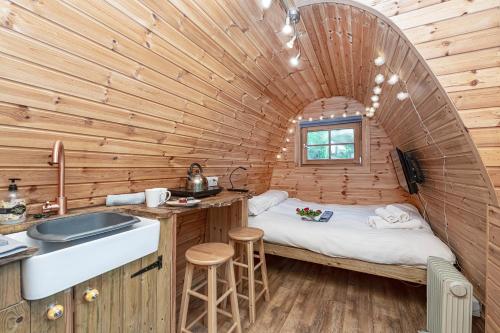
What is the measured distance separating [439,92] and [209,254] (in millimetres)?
1712

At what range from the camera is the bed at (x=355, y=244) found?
1.84m

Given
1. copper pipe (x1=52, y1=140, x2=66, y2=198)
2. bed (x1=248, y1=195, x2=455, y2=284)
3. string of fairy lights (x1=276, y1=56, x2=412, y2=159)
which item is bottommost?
bed (x1=248, y1=195, x2=455, y2=284)

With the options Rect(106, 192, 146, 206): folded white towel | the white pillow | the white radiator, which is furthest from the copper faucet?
the white radiator

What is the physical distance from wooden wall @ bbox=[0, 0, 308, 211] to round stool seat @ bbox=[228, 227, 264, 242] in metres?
0.75

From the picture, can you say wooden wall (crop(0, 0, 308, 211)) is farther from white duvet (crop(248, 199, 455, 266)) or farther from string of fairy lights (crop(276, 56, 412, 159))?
white duvet (crop(248, 199, 455, 266))

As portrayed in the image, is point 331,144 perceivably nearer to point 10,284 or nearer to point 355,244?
point 355,244

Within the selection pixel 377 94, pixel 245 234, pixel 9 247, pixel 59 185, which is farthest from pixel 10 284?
pixel 377 94

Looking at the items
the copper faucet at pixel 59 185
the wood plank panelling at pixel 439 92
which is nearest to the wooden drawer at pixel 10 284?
the copper faucet at pixel 59 185

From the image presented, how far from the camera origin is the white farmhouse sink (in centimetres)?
73

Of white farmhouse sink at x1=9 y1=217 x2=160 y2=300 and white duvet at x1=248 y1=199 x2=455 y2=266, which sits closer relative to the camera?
white farmhouse sink at x1=9 y1=217 x2=160 y2=300

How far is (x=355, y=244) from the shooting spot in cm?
202

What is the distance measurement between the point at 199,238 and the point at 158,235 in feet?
4.65

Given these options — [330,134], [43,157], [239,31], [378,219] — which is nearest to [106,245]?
[43,157]

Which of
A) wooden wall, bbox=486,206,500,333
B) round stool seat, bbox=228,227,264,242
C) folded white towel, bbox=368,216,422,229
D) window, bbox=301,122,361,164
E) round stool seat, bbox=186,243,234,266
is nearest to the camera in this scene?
wooden wall, bbox=486,206,500,333
